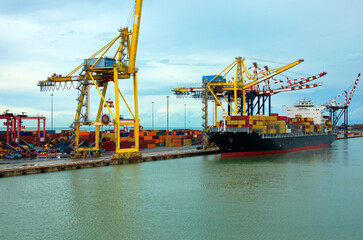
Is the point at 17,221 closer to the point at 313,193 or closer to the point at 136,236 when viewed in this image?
the point at 136,236

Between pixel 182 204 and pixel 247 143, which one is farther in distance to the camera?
pixel 247 143

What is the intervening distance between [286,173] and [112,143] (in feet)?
75.5

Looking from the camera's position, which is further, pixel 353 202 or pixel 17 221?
pixel 353 202

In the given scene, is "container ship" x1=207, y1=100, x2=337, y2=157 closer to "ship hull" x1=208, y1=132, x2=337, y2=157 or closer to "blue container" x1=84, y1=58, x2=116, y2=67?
"ship hull" x1=208, y1=132, x2=337, y2=157

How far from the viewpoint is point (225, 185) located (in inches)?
1048

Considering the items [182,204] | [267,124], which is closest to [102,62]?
[182,204]

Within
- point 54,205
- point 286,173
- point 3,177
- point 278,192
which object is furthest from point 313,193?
point 3,177

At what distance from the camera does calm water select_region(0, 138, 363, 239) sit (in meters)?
16.8

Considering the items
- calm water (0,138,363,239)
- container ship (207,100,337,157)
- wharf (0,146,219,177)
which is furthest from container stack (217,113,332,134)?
calm water (0,138,363,239)

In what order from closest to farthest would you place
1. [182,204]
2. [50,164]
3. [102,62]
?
[182,204], [50,164], [102,62]

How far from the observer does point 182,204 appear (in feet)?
69.3

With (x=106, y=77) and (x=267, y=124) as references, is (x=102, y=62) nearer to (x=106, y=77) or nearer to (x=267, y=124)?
(x=106, y=77)

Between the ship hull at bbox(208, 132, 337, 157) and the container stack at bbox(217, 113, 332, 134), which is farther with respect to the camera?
the container stack at bbox(217, 113, 332, 134)

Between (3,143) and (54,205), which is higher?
(3,143)
